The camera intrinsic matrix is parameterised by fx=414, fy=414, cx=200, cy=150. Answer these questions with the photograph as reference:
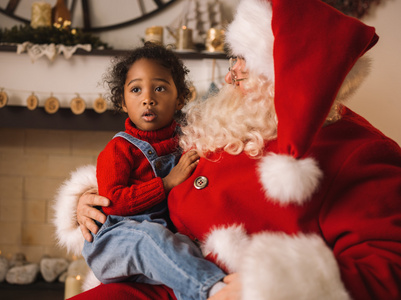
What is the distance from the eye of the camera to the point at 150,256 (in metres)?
1.04

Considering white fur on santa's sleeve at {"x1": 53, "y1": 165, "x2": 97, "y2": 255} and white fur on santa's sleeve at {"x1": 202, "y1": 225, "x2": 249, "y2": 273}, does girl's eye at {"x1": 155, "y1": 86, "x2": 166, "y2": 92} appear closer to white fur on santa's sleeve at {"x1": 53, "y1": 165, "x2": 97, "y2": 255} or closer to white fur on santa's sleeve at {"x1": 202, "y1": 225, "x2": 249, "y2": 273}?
white fur on santa's sleeve at {"x1": 53, "y1": 165, "x2": 97, "y2": 255}

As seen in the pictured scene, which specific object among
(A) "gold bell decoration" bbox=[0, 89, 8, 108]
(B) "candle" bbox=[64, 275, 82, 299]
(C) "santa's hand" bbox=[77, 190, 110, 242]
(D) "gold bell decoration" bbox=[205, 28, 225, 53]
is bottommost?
(B) "candle" bbox=[64, 275, 82, 299]

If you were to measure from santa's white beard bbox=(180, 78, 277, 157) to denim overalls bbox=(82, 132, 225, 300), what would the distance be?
0.21 meters

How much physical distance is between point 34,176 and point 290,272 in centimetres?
286

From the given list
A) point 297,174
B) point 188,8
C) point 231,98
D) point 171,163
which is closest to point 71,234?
point 171,163

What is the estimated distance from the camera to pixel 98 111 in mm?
2666

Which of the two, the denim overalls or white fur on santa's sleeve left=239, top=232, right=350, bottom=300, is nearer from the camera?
white fur on santa's sleeve left=239, top=232, right=350, bottom=300

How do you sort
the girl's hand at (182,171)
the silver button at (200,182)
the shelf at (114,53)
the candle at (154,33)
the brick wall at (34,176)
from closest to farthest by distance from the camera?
1. the silver button at (200,182)
2. the girl's hand at (182,171)
3. the shelf at (114,53)
4. the candle at (154,33)
5. the brick wall at (34,176)

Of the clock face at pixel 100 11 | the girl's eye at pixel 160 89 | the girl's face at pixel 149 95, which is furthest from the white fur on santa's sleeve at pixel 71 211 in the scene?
the clock face at pixel 100 11

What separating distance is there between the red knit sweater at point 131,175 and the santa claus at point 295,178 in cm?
8

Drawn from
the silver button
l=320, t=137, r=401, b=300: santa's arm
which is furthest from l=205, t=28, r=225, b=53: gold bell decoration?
l=320, t=137, r=401, b=300: santa's arm

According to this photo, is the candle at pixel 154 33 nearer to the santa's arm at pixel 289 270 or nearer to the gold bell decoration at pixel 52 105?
the gold bell decoration at pixel 52 105

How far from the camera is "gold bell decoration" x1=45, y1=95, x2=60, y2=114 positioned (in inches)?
105

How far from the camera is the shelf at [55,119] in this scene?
2730 mm
